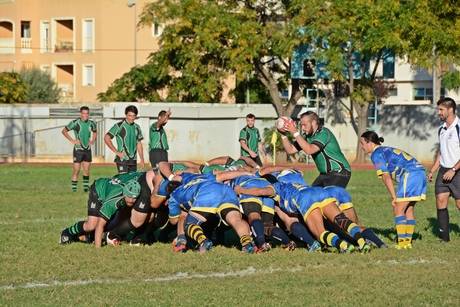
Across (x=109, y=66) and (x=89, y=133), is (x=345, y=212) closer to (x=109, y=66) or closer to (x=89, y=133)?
(x=89, y=133)

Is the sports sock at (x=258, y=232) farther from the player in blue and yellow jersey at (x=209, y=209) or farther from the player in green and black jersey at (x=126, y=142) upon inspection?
the player in green and black jersey at (x=126, y=142)

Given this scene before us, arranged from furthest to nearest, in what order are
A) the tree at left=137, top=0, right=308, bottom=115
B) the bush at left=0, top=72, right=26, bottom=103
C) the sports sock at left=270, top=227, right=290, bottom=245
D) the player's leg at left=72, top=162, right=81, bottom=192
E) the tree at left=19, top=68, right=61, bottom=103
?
the tree at left=19, top=68, right=61, bottom=103 → the bush at left=0, top=72, right=26, bottom=103 → the tree at left=137, top=0, right=308, bottom=115 → the player's leg at left=72, top=162, right=81, bottom=192 → the sports sock at left=270, top=227, right=290, bottom=245

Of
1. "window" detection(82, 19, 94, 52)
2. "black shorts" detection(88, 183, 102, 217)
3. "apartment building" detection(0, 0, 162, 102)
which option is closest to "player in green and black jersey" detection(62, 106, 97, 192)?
"black shorts" detection(88, 183, 102, 217)

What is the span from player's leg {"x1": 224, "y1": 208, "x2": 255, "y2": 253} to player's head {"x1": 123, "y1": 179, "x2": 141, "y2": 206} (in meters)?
1.26

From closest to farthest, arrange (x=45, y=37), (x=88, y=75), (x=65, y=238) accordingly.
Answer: (x=65, y=238), (x=88, y=75), (x=45, y=37)

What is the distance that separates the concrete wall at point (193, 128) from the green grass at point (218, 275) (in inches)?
1108

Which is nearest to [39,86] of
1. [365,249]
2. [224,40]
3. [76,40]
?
[76,40]

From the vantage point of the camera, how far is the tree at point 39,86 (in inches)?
2327

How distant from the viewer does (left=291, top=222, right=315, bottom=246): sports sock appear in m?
13.1

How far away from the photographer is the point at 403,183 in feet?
44.2

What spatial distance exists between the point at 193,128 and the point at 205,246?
3208 centimetres

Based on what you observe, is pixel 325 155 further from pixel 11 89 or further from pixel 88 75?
pixel 88 75

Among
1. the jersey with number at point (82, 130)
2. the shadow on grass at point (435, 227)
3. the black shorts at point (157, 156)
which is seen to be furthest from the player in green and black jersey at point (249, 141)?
the shadow on grass at point (435, 227)

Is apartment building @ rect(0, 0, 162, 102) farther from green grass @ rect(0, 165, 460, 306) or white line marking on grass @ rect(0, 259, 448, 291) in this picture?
white line marking on grass @ rect(0, 259, 448, 291)
